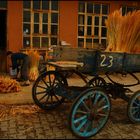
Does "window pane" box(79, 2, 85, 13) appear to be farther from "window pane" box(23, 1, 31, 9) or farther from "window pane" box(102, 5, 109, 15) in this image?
"window pane" box(23, 1, 31, 9)

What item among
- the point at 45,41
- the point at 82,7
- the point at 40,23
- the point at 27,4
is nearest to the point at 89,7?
the point at 82,7

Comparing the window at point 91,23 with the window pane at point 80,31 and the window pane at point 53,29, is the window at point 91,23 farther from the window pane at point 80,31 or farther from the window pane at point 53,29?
the window pane at point 53,29

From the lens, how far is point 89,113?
5.05 meters

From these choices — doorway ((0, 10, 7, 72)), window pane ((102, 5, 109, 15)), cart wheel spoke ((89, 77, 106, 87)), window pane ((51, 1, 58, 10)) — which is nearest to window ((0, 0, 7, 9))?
doorway ((0, 10, 7, 72))

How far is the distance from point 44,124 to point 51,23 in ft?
20.0

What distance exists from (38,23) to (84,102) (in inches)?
256

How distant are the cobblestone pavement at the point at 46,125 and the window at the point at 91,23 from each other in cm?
538

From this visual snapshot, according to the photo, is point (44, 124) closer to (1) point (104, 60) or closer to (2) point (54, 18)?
(1) point (104, 60)

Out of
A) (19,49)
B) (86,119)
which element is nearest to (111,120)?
(86,119)

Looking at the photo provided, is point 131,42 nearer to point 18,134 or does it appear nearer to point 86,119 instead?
point 86,119

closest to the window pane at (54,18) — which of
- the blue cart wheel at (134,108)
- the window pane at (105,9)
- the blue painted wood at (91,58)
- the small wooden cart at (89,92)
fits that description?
the window pane at (105,9)

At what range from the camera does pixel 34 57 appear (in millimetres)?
9445

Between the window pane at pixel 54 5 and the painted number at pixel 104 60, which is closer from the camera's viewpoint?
the painted number at pixel 104 60

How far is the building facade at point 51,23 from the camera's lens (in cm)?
1064
